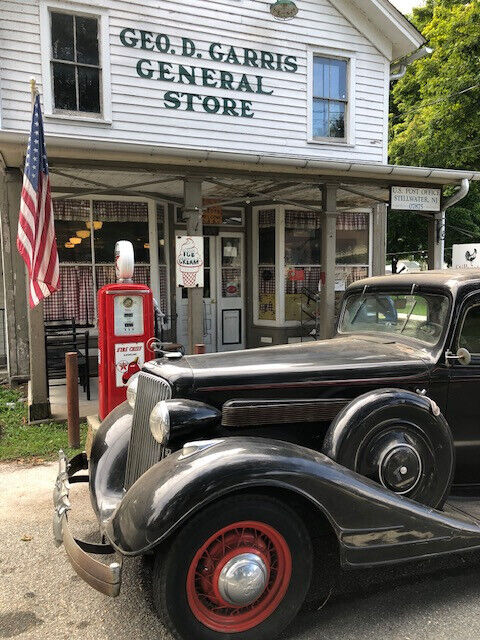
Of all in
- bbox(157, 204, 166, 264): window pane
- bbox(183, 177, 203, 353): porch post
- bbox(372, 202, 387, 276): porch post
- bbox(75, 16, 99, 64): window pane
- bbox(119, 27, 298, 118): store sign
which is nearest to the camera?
bbox(183, 177, 203, 353): porch post

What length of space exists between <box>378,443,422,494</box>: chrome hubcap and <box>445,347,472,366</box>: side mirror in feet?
2.18

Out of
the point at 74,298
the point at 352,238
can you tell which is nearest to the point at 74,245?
the point at 74,298

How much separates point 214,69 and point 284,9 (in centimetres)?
152

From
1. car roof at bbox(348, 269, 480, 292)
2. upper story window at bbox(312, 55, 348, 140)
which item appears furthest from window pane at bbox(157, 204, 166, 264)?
car roof at bbox(348, 269, 480, 292)

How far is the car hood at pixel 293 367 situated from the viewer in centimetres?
290

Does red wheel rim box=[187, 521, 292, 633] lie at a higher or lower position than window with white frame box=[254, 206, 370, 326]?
lower

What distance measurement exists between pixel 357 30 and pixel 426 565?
372 inches

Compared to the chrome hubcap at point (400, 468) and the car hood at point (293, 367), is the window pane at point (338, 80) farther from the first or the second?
the chrome hubcap at point (400, 468)

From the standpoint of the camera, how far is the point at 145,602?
2.80m

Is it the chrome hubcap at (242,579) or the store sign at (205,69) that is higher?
the store sign at (205,69)

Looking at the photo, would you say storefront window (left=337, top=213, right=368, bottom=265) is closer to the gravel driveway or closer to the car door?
the car door

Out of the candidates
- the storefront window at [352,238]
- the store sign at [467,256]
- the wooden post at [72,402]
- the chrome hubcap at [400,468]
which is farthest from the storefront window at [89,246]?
the chrome hubcap at [400,468]

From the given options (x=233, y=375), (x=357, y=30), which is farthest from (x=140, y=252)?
(x=233, y=375)

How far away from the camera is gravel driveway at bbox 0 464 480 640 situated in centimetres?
255
